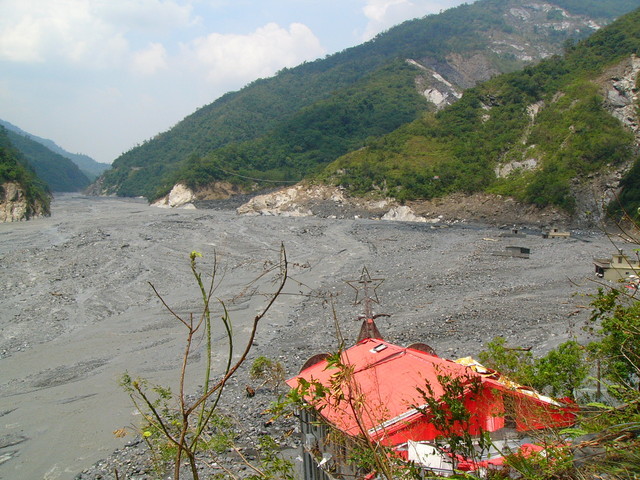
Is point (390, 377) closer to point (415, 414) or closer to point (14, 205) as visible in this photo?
point (415, 414)

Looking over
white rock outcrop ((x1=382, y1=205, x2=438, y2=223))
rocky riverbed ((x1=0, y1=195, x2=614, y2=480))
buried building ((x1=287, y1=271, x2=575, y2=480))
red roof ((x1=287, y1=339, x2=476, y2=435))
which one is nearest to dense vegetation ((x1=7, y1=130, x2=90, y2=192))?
white rock outcrop ((x1=382, y1=205, x2=438, y2=223))

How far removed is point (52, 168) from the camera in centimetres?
11588

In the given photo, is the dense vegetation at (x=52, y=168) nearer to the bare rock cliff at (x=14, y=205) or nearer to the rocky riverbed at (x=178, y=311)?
the bare rock cliff at (x=14, y=205)

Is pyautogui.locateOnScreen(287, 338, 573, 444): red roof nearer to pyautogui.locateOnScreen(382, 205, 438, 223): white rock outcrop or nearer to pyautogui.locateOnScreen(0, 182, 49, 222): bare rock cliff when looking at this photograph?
pyautogui.locateOnScreen(382, 205, 438, 223): white rock outcrop

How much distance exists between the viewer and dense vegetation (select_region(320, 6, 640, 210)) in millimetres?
35438

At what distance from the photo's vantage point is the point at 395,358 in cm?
468

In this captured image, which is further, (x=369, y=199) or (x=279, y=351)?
→ (x=369, y=199)

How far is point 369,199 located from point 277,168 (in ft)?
84.5

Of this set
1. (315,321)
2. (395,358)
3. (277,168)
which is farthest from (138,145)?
(395,358)

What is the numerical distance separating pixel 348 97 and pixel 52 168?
7878cm

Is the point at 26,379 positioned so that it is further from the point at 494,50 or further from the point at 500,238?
the point at 494,50

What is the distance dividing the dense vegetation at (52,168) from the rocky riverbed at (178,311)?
308 feet

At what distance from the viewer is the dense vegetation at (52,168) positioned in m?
110

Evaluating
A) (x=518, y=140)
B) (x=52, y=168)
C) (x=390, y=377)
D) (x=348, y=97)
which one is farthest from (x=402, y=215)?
(x=52, y=168)
